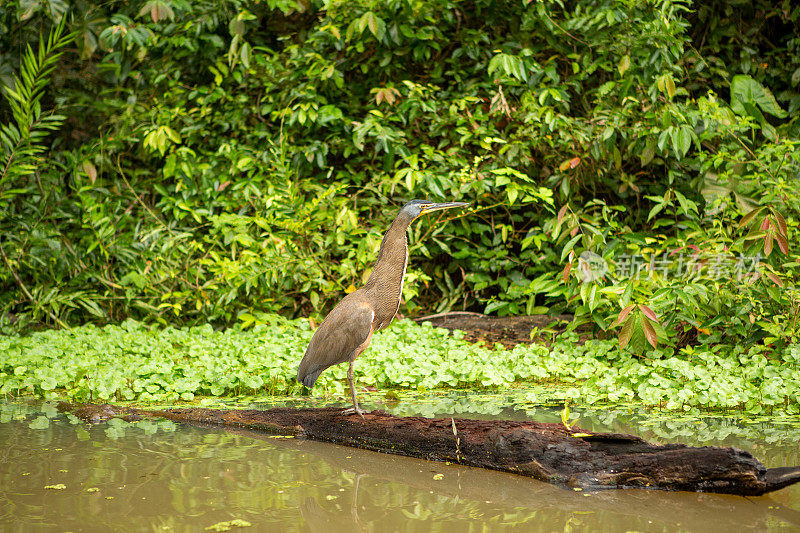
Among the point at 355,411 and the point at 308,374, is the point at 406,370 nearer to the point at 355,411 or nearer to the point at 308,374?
the point at 308,374

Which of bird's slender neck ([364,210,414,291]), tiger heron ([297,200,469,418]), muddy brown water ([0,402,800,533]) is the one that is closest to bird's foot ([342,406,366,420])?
tiger heron ([297,200,469,418])

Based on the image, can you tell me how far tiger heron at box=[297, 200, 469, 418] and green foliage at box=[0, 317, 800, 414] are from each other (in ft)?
2.77

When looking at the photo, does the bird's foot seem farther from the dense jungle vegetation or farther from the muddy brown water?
the dense jungle vegetation

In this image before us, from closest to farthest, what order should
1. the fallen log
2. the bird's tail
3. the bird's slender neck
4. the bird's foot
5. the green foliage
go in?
the fallen log, the bird's foot, the bird's slender neck, the bird's tail, the green foliage

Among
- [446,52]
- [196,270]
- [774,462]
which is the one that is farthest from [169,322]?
[774,462]

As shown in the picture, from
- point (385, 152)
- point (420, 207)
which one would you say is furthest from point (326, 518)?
point (385, 152)

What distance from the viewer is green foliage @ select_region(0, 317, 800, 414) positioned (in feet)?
13.5

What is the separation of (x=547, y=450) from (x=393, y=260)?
1261mm

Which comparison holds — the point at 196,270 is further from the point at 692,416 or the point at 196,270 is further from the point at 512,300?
the point at 692,416

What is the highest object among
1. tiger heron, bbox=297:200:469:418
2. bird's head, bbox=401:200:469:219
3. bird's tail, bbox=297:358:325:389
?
bird's head, bbox=401:200:469:219

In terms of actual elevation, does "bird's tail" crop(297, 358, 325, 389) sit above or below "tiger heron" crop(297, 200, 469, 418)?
below

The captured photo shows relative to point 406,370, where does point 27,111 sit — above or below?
above

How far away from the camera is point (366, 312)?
3.56 meters

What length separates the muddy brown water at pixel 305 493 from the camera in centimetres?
240
